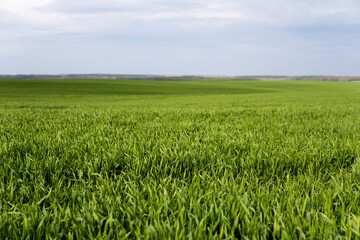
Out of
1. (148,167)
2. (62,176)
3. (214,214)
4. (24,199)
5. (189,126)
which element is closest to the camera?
(214,214)

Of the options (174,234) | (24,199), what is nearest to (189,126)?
(24,199)

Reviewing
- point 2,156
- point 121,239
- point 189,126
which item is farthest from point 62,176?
point 189,126

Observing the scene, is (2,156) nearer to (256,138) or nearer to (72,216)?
(72,216)

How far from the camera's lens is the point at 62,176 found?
9.69 feet

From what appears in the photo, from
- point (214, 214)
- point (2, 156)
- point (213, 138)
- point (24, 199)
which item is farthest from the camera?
point (213, 138)

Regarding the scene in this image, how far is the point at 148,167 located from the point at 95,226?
132cm

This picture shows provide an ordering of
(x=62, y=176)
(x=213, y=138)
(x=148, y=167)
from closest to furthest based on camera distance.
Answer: (x=62, y=176) < (x=148, y=167) < (x=213, y=138)

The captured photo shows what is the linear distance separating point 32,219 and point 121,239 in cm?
67

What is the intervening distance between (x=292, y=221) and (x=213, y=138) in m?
2.75

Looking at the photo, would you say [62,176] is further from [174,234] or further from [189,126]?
[189,126]

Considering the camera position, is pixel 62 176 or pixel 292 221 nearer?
pixel 292 221

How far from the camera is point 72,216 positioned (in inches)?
79.9

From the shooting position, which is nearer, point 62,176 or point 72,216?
point 72,216

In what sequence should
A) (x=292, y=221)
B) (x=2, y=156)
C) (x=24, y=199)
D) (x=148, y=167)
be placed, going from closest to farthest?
(x=292, y=221)
(x=24, y=199)
(x=148, y=167)
(x=2, y=156)
